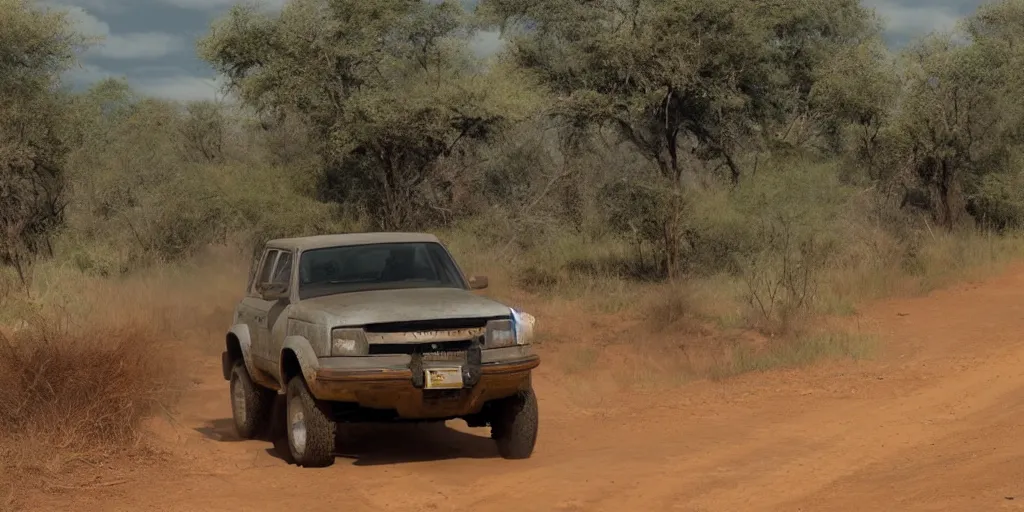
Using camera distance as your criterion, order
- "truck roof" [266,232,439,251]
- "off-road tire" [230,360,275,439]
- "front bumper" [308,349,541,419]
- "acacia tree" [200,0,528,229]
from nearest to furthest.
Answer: "front bumper" [308,349,541,419] → "truck roof" [266,232,439,251] → "off-road tire" [230,360,275,439] → "acacia tree" [200,0,528,229]

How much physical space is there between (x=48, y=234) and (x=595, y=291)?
11.3 m

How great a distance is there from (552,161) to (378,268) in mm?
15645

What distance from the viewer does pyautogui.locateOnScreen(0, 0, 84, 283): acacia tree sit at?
20.2 m

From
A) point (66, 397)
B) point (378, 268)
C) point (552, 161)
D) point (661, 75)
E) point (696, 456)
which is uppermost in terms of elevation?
point (661, 75)

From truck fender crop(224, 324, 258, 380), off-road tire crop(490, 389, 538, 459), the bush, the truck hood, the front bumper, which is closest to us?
the front bumper

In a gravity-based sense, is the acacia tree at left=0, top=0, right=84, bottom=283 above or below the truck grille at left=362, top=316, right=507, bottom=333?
above

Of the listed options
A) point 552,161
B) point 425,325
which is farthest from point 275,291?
point 552,161

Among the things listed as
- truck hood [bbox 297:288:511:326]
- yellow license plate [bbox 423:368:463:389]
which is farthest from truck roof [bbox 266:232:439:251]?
yellow license plate [bbox 423:368:463:389]

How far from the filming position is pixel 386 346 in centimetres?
765

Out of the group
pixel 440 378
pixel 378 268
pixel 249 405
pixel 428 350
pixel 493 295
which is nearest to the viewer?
pixel 440 378

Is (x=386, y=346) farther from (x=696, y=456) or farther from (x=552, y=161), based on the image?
(x=552, y=161)

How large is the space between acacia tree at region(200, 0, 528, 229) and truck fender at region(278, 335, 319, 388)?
12602 mm

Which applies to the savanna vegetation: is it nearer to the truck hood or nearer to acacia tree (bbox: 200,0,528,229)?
acacia tree (bbox: 200,0,528,229)

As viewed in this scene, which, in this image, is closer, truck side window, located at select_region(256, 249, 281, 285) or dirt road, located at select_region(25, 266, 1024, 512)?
dirt road, located at select_region(25, 266, 1024, 512)
